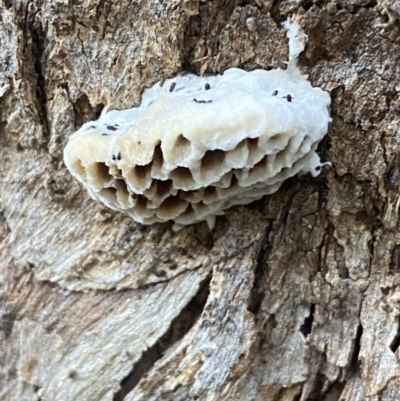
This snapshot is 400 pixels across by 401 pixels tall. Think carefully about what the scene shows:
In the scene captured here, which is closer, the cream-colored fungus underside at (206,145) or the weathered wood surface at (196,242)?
the cream-colored fungus underside at (206,145)

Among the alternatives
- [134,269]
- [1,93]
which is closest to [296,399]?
[134,269]

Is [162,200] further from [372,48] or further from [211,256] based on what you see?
[372,48]

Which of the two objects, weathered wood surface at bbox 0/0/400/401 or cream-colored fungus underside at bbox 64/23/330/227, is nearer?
cream-colored fungus underside at bbox 64/23/330/227

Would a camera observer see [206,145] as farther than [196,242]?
No

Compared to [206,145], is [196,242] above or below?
below
